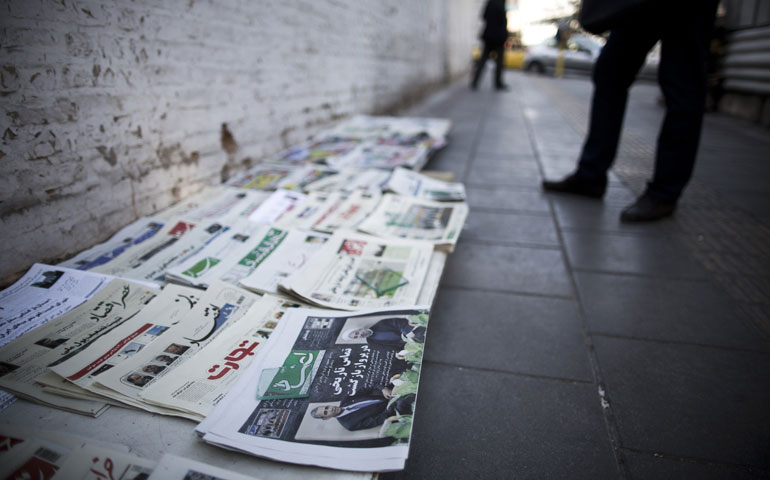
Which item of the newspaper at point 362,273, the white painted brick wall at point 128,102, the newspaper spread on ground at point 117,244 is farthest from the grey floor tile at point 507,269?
the white painted brick wall at point 128,102

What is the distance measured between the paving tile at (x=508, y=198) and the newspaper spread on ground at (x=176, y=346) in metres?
1.47

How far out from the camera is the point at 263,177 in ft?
7.45

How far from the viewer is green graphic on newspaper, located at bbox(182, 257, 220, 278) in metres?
1.36

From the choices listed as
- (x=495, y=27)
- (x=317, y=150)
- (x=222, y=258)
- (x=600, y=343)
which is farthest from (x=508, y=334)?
(x=495, y=27)

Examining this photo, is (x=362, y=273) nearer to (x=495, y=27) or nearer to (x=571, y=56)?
(x=495, y=27)

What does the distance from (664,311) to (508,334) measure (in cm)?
56

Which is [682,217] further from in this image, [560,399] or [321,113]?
[321,113]

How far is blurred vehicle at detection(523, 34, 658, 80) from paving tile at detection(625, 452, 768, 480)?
10.3 meters

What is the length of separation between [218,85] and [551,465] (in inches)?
81.8

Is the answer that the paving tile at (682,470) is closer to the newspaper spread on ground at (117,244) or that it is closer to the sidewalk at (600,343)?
the sidewalk at (600,343)

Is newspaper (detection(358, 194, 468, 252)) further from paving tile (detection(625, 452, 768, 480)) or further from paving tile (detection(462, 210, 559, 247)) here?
paving tile (detection(625, 452, 768, 480))

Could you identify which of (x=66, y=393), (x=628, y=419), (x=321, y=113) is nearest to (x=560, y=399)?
(x=628, y=419)

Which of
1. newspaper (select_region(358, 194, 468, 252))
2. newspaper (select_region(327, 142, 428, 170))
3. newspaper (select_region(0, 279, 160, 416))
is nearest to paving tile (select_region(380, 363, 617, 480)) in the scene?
newspaper (select_region(358, 194, 468, 252))

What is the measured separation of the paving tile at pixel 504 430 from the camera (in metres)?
0.89
